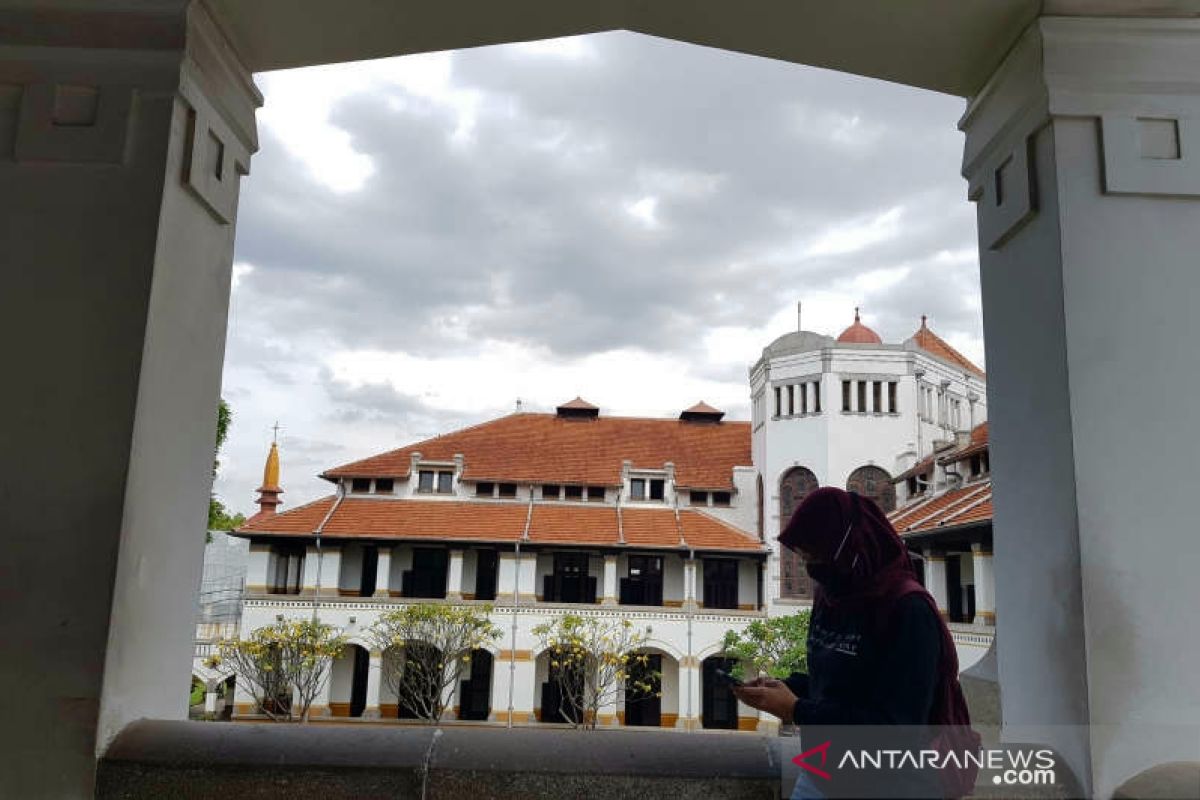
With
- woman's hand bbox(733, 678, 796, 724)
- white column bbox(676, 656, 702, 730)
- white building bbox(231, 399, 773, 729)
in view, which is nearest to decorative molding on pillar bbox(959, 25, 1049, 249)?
woman's hand bbox(733, 678, 796, 724)

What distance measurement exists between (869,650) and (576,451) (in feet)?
78.2

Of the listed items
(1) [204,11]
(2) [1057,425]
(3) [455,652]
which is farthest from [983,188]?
(3) [455,652]

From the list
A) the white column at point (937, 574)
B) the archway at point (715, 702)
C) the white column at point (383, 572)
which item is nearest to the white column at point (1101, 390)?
the white column at point (937, 574)

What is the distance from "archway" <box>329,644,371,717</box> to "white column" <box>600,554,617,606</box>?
5776 mm

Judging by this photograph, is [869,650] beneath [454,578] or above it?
above

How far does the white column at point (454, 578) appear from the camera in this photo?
Result: 20594mm

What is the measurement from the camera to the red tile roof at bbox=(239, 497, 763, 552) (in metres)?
21.0

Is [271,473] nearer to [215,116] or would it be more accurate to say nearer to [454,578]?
[454,578]

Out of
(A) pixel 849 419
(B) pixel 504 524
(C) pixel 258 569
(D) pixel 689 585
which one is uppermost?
(A) pixel 849 419

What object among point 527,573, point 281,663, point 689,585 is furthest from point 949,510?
point 281,663

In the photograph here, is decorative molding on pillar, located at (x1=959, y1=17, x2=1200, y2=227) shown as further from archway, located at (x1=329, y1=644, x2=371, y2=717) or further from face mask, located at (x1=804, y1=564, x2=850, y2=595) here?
archway, located at (x1=329, y1=644, x2=371, y2=717)

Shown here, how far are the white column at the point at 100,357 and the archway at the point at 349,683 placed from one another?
19.5 meters

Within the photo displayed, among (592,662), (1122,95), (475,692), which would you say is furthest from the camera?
(475,692)

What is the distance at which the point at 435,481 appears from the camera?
23391 mm
